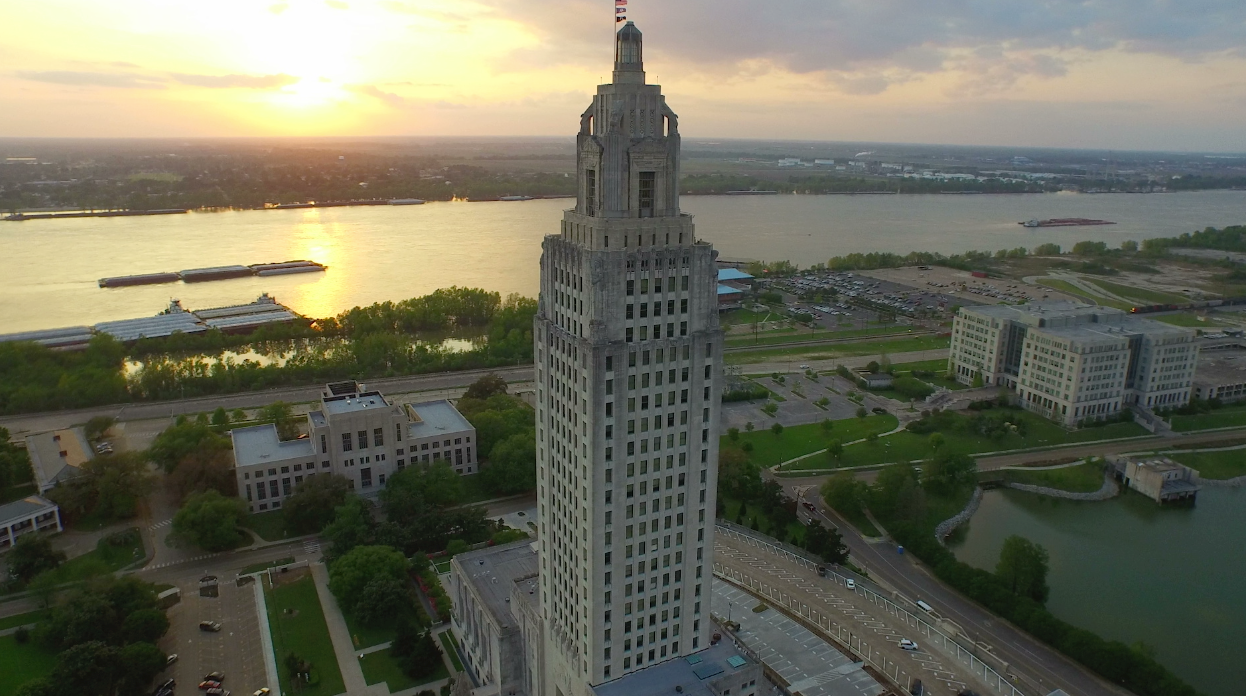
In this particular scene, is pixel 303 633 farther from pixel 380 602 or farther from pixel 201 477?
pixel 201 477

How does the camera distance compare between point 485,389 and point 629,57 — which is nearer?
point 629,57

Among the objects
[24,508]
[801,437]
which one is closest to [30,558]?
[24,508]

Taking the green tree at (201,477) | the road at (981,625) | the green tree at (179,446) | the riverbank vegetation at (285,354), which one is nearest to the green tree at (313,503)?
the green tree at (201,477)

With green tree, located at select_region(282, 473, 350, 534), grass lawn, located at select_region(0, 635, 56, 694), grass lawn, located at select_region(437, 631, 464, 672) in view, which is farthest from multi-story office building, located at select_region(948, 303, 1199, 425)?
grass lawn, located at select_region(0, 635, 56, 694)

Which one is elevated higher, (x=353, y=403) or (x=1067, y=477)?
(x=353, y=403)

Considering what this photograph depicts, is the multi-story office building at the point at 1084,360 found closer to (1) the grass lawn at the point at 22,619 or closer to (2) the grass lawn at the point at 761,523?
(2) the grass lawn at the point at 761,523

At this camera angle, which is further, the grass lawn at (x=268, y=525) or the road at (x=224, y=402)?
the road at (x=224, y=402)

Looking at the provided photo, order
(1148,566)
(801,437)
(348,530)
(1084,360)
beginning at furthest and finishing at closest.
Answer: (1084,360)
(801,437)
(1148,566)
(348,530)
